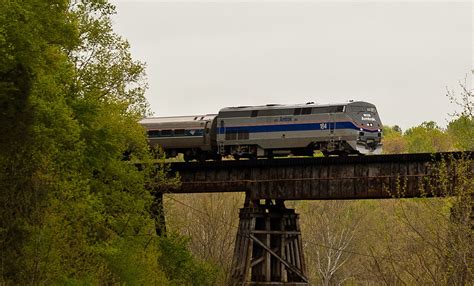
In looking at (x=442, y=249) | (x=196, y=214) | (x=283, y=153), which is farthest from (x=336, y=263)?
(x=442, y=249)

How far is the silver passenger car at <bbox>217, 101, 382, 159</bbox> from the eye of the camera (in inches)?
1983

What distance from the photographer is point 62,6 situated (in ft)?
128

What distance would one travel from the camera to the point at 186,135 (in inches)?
2237

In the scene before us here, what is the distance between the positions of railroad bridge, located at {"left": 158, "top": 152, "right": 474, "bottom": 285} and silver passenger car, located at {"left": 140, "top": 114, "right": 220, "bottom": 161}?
16.9 ft

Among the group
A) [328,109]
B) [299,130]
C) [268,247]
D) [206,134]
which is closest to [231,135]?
[206,134]

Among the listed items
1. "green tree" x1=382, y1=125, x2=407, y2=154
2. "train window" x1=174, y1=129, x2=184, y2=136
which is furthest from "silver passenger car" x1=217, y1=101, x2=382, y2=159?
"green tree" x1=382, y1=125, x2=407, y2=154

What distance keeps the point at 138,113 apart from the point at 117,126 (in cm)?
314

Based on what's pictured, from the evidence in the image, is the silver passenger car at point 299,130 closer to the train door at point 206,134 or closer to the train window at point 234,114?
the train window at point 234,114

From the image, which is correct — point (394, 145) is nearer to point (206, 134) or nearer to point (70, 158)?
point (206, 134)

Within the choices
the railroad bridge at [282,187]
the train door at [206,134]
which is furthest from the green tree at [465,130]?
the train door at [206,134]

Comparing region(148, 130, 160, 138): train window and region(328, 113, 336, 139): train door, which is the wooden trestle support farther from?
region(148, 130, 160, 138): train window

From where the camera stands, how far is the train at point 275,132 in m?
50.5

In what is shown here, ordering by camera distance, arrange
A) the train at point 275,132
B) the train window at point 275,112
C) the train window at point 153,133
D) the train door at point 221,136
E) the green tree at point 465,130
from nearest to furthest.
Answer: the green tree at point 465,130, the train at point 275,132, the train window at point 275,112, the train door at point 221,136, the train window at point 153,133

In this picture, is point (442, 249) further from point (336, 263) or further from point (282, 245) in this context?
point (336, 263)
